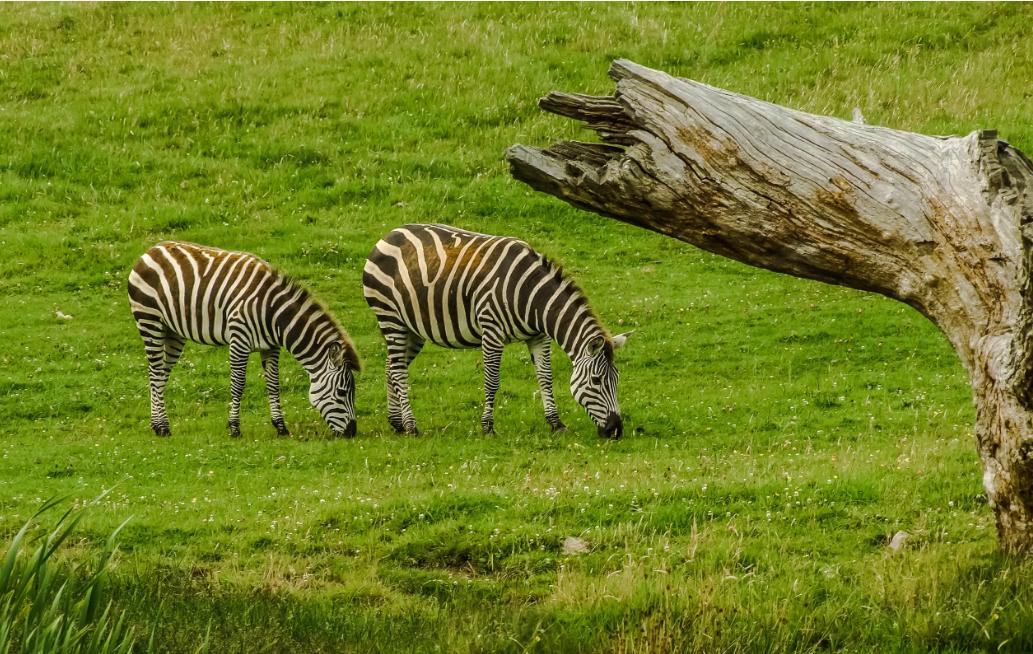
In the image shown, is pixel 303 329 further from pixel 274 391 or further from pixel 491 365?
pixel 491 365

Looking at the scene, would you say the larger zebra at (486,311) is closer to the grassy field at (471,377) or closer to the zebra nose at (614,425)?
the zebra nose at (614,425)

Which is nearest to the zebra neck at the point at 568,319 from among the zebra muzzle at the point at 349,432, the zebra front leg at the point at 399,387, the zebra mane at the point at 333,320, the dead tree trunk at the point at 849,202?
the zebra front leg at the point at 399,387

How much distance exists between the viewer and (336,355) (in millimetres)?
17484

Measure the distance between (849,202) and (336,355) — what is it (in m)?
10.0

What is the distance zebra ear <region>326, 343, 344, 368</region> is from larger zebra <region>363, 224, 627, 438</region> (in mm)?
935

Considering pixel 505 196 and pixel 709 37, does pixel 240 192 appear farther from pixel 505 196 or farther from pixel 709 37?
pixel 709 37

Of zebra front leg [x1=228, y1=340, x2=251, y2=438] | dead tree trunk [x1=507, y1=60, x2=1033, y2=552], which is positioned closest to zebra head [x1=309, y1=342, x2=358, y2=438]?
zebra front leg [x1=228, y1=340, x2=251, y2=438]

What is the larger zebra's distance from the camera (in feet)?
54.9

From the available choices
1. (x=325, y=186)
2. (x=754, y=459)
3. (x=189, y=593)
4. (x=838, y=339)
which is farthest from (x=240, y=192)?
(x=189, y=593)

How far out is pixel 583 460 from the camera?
1493cm

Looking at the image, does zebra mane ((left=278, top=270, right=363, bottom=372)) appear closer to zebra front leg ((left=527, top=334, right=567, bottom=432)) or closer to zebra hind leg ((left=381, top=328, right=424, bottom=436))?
zebra hind leg ((left=381, top=328, right=424, bottom=436))

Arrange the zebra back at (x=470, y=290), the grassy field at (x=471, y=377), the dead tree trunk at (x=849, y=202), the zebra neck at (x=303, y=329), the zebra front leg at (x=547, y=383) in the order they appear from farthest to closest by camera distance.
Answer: the zebra neck at (x=303, y=329), the zebra front leg at (x=547, y=383), the zebra back at (x=470, y=290), the grassy field at (x=471, y=377), the dead tree trunk at (x=849, y=202)

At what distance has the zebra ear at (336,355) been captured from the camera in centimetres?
1741

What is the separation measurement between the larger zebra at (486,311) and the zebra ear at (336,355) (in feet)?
3.07
